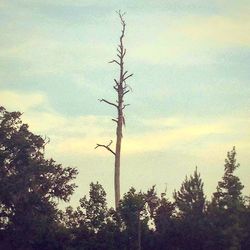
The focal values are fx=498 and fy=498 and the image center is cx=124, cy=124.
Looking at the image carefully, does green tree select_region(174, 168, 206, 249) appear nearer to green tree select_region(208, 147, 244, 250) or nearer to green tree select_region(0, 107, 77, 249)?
green tree select_region(208, 147, 244, 250)

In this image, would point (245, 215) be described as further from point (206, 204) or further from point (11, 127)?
point (11, 127)

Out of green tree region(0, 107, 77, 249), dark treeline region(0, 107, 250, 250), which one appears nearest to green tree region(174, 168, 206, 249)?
dark treeline region(0, 107, 250, 250)

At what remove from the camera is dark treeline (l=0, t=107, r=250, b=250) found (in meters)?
36.4

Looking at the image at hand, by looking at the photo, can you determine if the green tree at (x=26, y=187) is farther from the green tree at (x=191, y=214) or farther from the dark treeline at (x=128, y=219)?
the green tree at (x=191, y=214)

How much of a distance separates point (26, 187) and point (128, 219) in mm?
11417

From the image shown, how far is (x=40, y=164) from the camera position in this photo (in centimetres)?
4622

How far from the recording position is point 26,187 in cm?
4406

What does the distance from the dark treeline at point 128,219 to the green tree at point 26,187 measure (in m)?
0.09

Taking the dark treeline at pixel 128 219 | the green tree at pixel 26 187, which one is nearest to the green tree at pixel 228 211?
the dark treeline at pixel 128 219

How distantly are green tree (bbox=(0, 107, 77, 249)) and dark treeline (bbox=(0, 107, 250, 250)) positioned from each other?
9 centimetres

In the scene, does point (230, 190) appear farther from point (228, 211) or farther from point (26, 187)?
point (26, 187)

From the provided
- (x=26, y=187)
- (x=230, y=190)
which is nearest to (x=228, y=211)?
(x=230, y=190)

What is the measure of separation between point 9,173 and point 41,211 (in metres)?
4.83

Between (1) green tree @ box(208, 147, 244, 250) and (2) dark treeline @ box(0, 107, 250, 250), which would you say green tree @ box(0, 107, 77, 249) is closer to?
(2) dark treeline @ box(0, 107, 250, 250)
